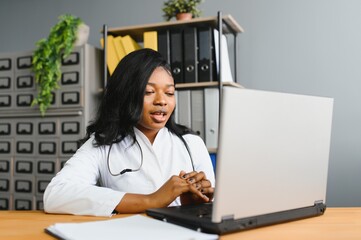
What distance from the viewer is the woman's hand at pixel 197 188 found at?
112 cm

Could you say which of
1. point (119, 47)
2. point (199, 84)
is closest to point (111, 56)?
point (119, 47)

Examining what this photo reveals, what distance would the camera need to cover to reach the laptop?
0.76 m

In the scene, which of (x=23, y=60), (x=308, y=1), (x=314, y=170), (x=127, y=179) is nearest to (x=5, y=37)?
(x=23, y=60)

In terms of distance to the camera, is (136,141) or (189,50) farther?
(189,50)

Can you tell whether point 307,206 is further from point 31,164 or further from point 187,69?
point 31,164

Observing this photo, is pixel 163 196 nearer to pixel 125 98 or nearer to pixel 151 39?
pixel 125 98

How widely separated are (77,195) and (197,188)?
321mm

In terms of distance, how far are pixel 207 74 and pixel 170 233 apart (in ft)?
6.16

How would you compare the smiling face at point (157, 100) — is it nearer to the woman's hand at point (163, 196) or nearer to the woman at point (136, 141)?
the woman at point (136, 141)

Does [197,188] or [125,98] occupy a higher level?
[125,98]

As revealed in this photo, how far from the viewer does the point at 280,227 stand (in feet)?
2.87

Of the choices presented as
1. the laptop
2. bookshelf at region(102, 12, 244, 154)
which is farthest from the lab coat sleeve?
bookshelf at region(102, 12, 244, 154)

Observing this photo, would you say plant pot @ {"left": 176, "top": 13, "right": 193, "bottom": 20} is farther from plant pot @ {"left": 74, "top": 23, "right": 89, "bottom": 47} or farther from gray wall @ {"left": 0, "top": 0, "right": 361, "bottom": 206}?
plant pot @ {"left": 74, "top": 23, "right": 89, "bottom": 47}

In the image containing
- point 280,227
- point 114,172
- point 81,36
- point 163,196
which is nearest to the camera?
point 280,227
